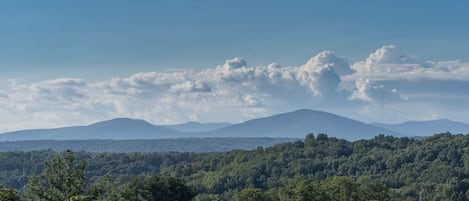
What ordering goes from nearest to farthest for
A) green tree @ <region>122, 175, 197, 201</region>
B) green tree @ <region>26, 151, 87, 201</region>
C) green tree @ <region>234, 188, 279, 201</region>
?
green tree @ <region>26, 151, 87, 201</region>
green tree @ <region>234, 188, 279, 201</region>
green tree @ <region>122, 175, 197, 201</region>

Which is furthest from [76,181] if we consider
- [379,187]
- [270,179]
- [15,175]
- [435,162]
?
[15,175]

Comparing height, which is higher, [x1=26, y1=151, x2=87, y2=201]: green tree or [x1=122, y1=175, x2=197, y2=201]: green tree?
[x1=26, y1=151, x2=87, y2=201]: green tree

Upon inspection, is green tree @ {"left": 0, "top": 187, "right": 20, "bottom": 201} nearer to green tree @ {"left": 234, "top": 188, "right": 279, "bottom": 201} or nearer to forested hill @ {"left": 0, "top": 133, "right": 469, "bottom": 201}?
green tree @ {"left": 234, "top": 188, "right": 279, "bottom": 201}

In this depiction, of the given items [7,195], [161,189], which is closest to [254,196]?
[161,189]

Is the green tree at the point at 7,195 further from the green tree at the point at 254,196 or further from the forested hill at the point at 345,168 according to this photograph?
the forested hill at the point at 345,168

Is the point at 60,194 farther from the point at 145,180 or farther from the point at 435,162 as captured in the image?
the point at 435,162

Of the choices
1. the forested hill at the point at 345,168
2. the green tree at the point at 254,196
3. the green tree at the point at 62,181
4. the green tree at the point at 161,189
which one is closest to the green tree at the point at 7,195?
the green tree at the point at 62,181

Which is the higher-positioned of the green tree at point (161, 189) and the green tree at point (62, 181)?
the green tree at point (62, 181)

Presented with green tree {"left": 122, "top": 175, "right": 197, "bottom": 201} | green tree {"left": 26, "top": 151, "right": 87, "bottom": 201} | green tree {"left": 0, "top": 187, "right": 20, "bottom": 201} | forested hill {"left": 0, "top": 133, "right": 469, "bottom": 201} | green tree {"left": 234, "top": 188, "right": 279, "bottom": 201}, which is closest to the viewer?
green tree {"left": 0, "top": 187, "right": 20, "bottom": 201}

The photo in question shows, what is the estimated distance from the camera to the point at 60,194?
113ft

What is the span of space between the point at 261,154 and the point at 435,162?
45.5m

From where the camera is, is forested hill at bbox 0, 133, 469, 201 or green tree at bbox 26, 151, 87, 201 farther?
forested hill at bbox 0, 133, 469, 201

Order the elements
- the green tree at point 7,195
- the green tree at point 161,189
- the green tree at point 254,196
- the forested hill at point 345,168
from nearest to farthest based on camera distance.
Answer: the green tree at point 7,195
the green tree at point 254,196
the green tree at point 161,189
the forested hill at point 345,168

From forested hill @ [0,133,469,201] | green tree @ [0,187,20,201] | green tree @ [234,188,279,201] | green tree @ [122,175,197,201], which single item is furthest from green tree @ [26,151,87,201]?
forested hill @ [0,133,469,201]
